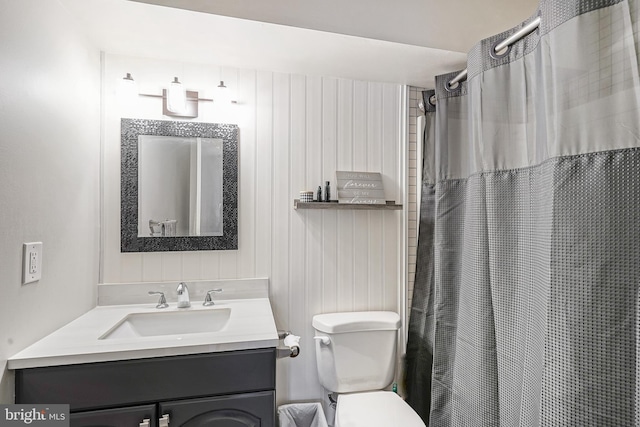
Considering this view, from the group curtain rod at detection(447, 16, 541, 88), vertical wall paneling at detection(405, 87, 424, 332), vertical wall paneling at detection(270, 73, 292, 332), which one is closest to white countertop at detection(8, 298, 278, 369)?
vertical wall paneling at detection(270, 73, 292, 332)

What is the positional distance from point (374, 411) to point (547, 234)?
1.09 m

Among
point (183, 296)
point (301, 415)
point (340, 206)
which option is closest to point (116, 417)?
point (183, 296)

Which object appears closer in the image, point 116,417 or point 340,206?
point 116,417

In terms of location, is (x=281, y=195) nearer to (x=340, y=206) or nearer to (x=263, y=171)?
(x=263, y=171)

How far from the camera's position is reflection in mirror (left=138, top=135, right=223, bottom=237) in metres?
1.70

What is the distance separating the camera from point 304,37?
59.0 inches

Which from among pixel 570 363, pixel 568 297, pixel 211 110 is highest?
pixel 211 110

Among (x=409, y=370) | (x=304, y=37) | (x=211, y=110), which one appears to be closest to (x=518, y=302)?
(x=409, y=370)

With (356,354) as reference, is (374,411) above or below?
below

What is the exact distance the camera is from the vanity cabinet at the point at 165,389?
108cm

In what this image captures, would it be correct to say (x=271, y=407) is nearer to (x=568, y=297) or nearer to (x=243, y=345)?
(x=243, y=345)

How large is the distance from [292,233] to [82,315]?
1.06m

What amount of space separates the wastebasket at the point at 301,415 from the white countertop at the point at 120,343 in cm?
66
